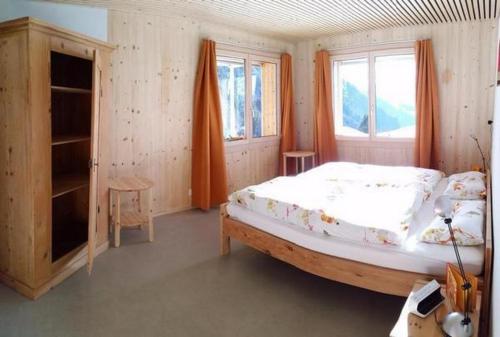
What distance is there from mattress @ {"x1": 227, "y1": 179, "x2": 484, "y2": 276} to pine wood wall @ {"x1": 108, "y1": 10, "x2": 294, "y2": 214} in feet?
6.37

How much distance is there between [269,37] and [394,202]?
11.6ft

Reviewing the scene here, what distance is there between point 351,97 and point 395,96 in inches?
24.8

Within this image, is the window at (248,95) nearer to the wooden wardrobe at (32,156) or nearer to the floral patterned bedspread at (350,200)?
the floral patterned bedspread at (350,200)

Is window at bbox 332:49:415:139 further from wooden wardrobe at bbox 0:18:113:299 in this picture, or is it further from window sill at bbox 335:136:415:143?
wooden wardrobe at bbox 0:18:113:299

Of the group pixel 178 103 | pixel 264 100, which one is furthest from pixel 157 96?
pixel 264 100

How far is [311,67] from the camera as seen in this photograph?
5898 millimetres

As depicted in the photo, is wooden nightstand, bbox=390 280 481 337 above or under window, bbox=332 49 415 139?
under

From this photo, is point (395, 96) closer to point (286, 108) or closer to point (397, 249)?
point (286, 108)

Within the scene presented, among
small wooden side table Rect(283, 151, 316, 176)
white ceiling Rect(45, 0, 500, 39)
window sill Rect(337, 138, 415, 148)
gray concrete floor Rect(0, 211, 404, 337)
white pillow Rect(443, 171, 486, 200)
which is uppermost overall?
white ceiling Rect(45, 0, 500, 39)

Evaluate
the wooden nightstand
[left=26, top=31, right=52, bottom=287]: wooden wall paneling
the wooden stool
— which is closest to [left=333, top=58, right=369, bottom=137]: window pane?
the wooden stool

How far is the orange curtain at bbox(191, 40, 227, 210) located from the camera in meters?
4.76

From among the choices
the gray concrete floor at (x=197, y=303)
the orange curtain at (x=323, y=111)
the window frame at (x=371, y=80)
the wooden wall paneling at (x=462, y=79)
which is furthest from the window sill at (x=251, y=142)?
the gray concrete floor at (x=197, y=303)

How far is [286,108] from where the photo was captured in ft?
19.4

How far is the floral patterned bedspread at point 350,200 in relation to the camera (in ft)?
8.13
